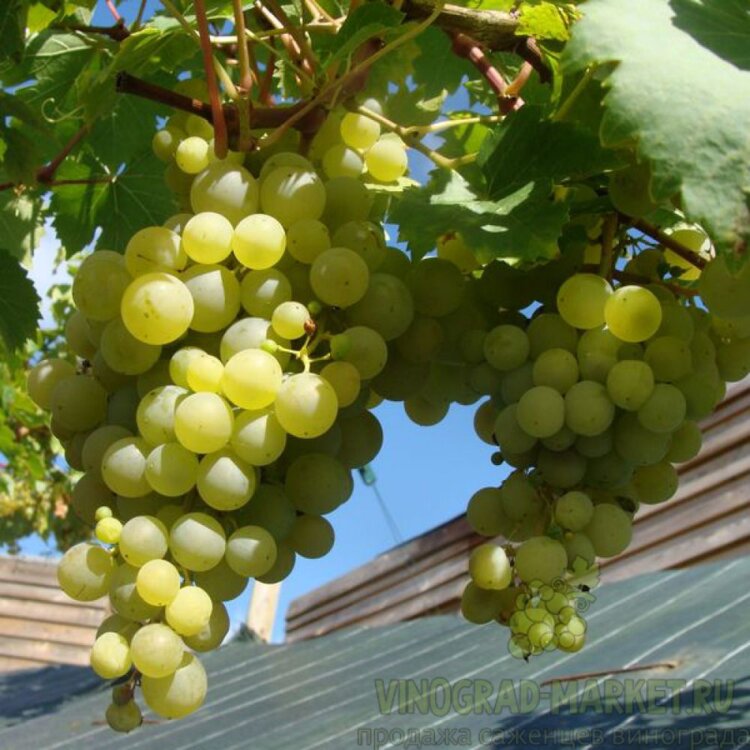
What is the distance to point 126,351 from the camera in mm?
632

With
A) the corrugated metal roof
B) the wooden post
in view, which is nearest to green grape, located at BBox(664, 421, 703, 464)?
the corrugated metal roof

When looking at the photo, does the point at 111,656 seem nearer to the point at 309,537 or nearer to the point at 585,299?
the point at 309,537

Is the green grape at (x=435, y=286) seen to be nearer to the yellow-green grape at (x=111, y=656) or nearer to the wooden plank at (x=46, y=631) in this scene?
the yellow-green grape at (x=111, y=656)

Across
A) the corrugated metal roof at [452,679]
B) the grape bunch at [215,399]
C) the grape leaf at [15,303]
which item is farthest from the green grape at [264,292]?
the corrugated metal roof at [452,679]

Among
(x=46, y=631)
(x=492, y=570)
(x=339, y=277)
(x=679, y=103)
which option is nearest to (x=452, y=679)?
(x=492, y=570)

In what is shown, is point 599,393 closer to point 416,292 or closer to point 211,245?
point 416,292

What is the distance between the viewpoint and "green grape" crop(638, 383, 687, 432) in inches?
25.1

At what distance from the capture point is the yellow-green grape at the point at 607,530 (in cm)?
64

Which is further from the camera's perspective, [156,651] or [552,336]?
[552,336]

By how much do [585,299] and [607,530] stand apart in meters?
0.14

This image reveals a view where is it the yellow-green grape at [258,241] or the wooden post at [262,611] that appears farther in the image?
the wooden post at [262,611]

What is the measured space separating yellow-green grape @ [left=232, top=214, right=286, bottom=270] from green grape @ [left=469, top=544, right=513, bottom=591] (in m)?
0.22

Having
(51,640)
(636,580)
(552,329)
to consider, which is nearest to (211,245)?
(552,329)

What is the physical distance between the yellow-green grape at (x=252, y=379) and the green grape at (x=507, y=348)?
0.14 metres
